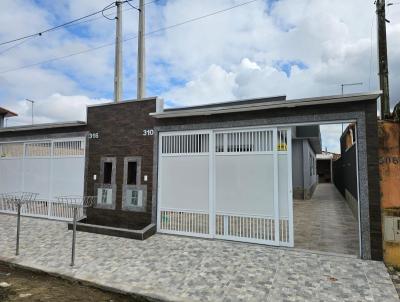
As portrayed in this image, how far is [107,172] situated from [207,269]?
4641mm

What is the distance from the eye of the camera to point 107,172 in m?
8.20

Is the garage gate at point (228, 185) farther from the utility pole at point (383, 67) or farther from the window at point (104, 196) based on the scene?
the utility pole at point (383, 67)

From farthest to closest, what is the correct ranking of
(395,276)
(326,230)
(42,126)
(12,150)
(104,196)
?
(12,150) < (42,126) < (104,196) < (326,230) < (395,276)

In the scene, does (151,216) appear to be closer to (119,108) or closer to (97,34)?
(119,108)

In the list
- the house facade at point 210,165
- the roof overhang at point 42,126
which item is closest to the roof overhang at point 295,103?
the house facade at point 210,165

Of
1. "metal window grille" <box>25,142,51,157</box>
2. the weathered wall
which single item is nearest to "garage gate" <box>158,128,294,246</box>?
"metal window grille" <box>25,142,51,157</box>

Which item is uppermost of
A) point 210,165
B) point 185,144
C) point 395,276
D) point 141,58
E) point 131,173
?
point 141,58

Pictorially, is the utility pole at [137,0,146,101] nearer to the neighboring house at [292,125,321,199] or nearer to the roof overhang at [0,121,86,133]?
the roof overhang at [0,121,86,133]

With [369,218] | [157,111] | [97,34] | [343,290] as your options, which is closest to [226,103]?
[157,111]

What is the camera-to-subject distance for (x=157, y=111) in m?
7.46

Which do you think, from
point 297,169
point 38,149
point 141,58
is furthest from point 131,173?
point 297,169

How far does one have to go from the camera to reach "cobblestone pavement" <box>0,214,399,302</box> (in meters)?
3.97

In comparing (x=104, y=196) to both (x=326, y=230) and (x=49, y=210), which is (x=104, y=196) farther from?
(x=326, y=230)

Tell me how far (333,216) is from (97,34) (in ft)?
38.6
